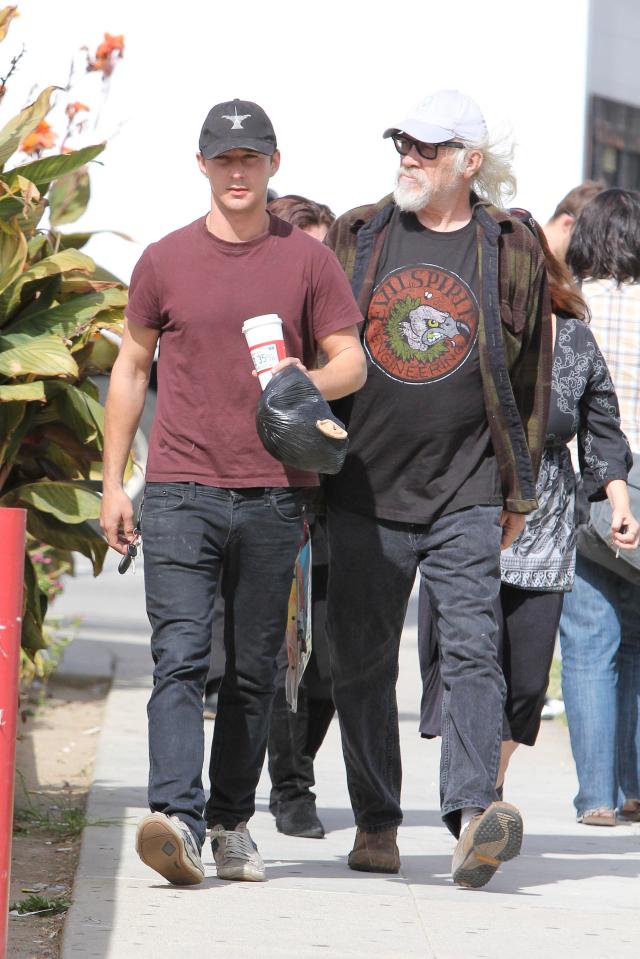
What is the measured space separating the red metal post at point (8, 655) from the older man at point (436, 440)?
4.75 feet

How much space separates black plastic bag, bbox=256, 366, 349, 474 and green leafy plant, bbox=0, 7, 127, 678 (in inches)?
33.5

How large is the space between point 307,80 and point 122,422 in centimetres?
688

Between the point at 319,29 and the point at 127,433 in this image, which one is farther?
the point at 319,29

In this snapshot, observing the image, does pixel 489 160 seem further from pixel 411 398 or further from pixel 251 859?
pixel 251 859

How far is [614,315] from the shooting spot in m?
5.75

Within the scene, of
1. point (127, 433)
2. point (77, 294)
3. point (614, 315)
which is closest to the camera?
point (127, 433)

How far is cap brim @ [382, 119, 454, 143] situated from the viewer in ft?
14.5

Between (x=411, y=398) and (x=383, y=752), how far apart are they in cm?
94

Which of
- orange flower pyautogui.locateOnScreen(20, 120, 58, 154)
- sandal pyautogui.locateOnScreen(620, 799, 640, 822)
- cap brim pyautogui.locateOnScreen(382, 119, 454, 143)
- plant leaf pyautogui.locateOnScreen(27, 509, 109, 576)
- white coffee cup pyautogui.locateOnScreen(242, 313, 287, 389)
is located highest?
orange flower pyautogui.locateOnScreen(20, 120, 58, 154)

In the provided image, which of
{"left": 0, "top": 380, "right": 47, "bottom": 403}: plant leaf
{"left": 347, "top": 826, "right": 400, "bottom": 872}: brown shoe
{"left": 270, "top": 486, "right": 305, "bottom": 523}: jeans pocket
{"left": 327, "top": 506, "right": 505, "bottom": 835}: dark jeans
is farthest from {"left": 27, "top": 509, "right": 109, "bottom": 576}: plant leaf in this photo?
{"left": 347, "top": 826, "right": 400, "bottom": 872}: brown shoe

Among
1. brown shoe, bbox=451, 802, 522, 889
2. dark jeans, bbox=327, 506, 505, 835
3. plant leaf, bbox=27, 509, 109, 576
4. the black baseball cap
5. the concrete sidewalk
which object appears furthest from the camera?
plant leaf, bbox=27, 509, 109, 576

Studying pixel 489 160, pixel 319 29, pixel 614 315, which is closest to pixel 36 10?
pixel 319 29

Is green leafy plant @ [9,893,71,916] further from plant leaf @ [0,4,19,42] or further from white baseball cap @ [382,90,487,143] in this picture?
plant leaf @ [0,4,19,42]

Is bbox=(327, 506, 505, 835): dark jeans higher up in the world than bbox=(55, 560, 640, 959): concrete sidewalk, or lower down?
higher up
